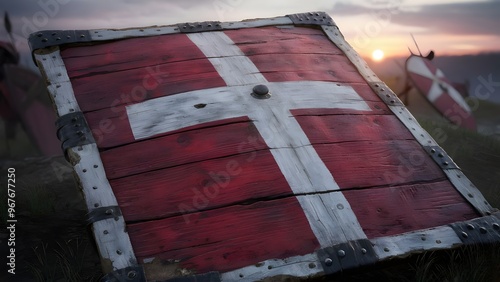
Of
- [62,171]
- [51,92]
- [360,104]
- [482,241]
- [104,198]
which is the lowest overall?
[482,241]

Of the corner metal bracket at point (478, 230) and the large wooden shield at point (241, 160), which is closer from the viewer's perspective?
the large wooden shield at point (241, 160)

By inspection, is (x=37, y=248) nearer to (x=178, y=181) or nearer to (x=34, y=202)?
(x=34, y=202)

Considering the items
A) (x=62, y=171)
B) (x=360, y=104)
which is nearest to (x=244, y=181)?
(x=360, y=104)

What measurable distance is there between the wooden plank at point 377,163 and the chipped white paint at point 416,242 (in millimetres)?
224

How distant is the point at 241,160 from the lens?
6.05 feet

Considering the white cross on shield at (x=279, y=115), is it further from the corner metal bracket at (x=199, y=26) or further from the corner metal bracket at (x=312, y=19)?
the corner metal bracket at (x=312, y=19)

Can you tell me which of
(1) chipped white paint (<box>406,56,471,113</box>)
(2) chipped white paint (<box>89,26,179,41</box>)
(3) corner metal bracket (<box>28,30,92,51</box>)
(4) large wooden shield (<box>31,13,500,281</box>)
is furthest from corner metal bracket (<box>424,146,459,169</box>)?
(1) chipped white paint (<box>406,56,471,113</box>)

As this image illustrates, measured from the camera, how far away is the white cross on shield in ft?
5.69

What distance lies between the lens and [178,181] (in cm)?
177

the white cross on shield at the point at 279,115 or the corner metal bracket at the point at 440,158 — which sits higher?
the white cross on shield at the point at 279,115

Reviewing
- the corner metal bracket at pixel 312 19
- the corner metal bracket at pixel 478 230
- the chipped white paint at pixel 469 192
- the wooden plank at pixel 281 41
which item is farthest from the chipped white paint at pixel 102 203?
the corner metal bracket at pixel 312 19

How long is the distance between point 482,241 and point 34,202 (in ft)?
7.57

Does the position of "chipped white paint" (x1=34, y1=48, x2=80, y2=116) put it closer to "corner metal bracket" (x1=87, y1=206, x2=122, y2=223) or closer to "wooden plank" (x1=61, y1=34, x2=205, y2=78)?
"wooden plank" (x1=61, y1=34, x2=205, y2=78)

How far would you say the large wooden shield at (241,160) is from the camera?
1.62 meters
